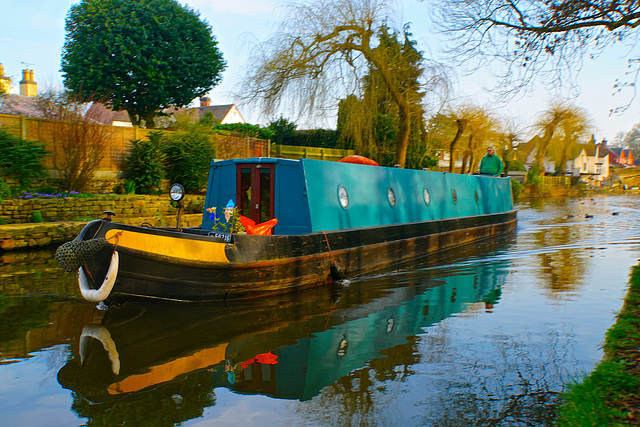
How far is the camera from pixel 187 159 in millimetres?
17047

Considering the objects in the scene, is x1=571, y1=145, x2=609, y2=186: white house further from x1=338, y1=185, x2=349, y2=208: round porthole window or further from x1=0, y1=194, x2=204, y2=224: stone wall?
x1=338, y1=185, x2=349, y2=208: round porthole window

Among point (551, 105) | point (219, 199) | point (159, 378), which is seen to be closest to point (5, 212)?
point (219, 199)

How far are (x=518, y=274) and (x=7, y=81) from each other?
89.5 ft

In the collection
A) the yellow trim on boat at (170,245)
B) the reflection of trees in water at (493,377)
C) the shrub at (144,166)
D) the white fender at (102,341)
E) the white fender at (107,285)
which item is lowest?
the white fender at (102,341)

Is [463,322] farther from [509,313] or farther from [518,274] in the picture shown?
[518,274]

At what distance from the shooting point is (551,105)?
39.8 meters

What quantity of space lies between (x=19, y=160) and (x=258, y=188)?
27.7 feet

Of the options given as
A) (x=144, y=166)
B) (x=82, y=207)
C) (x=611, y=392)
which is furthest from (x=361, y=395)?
(x=144, y=166)

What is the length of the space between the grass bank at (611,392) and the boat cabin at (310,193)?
15.6 ft

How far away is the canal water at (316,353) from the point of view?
3951mm

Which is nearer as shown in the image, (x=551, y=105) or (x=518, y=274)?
(x=518, y=274)

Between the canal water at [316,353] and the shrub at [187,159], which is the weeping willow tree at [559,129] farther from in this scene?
the canal water at [316,353]

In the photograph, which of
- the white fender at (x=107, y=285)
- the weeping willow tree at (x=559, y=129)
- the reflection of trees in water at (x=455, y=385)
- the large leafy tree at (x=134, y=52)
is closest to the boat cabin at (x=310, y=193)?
the white fender at (x=107, y=285)

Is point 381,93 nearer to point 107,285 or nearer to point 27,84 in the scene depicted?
point 107,285
